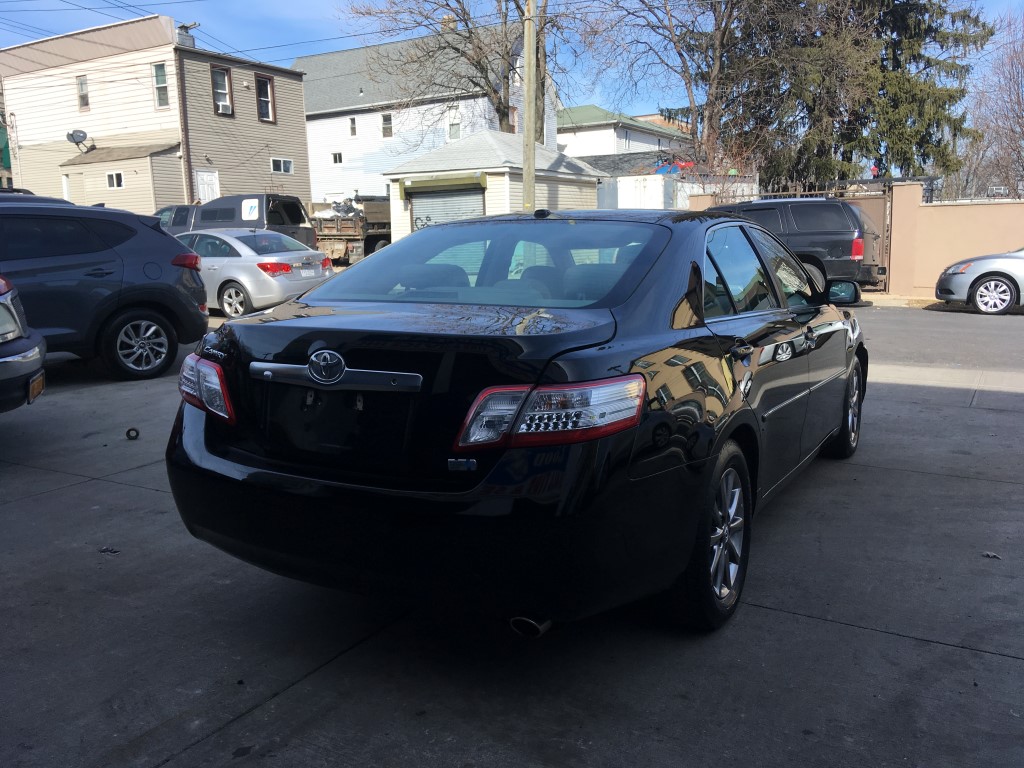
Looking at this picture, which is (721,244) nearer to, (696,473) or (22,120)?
(696,473)

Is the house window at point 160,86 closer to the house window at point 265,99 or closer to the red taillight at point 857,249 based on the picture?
the house window at point 265,99

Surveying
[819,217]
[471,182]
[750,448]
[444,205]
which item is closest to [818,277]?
[819,217]

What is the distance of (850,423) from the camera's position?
18.9ft

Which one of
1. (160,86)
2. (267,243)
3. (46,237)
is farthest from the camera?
(160,86)

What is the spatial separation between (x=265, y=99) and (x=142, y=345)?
2766 centimetres

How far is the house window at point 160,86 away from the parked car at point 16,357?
27.7m

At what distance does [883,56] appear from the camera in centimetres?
3069

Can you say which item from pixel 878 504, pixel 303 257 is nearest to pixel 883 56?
pixel 303 257

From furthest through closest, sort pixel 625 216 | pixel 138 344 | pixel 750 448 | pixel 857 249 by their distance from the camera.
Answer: pixel 857 249
pixel 138 344
pixel 625 216
pixel 750 448

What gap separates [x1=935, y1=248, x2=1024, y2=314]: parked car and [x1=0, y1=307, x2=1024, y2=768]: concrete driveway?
11.1 metres

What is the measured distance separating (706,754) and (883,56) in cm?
3316

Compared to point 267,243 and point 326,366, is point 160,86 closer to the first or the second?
point 267,243

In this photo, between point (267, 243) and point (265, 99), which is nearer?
point (267, 243)

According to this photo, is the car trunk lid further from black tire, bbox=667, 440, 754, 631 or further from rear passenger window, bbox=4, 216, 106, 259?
rear passenger window, bbox=4, 216, 106, 259
